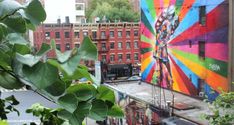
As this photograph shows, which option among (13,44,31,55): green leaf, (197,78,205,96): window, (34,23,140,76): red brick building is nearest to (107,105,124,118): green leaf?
(13,44,31,55): green leaf

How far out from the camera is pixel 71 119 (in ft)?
2.88

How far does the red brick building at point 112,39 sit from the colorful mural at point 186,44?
13.3 metres

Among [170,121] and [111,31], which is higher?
[111,31]

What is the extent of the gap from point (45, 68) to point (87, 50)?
11cm

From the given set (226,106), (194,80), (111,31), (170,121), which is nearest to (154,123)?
(170,121)

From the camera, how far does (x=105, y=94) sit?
992mm

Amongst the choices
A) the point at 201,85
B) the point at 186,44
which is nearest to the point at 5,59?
the point at 201,85

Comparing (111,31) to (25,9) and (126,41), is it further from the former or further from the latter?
(25,9)

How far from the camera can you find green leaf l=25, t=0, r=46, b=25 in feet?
2.87

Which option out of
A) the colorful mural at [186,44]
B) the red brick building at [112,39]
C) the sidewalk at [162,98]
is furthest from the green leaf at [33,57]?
the red brick building at [112,39]

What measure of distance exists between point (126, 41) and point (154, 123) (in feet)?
70.4

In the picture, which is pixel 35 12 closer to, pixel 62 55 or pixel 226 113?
pixel 62 55

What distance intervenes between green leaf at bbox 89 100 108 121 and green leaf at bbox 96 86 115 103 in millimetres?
21

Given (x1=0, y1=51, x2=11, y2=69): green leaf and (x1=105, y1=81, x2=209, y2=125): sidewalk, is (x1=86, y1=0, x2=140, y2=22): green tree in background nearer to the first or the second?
(x1=105, y1=81, x2=209, y2=125): sidewalk
